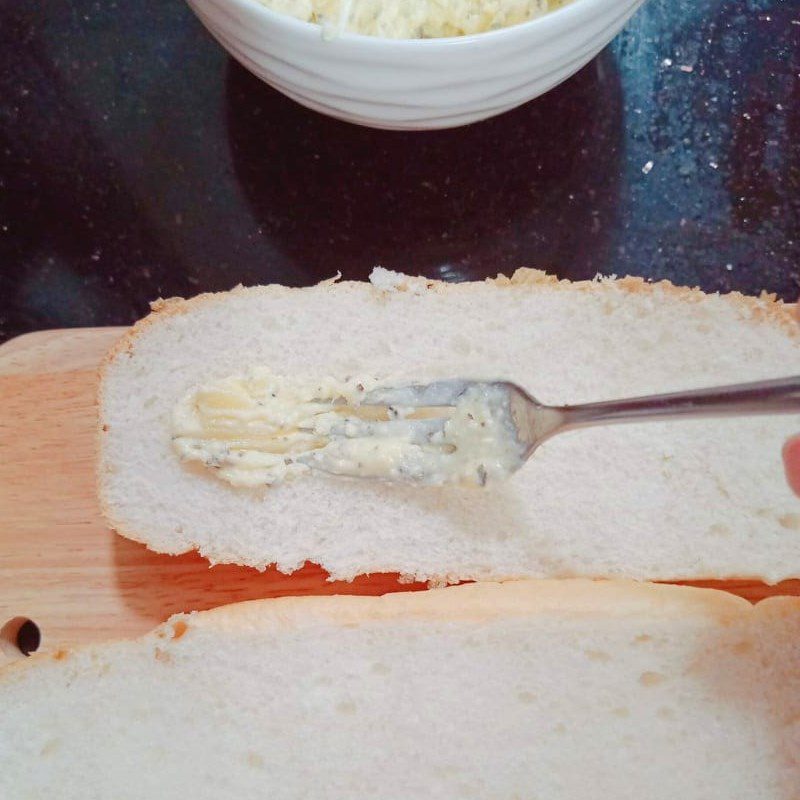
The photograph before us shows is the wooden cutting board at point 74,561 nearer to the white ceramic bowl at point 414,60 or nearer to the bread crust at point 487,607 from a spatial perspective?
the bread crust at point 487,607

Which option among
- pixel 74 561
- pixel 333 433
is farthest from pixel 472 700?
pixel 74 561

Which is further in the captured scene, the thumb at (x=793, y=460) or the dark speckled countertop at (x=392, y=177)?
the dark speckled countertop at (x=392, y=177)

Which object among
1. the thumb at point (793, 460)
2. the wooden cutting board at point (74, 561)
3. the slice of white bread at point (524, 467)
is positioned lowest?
the wooden cutting board at point (74, 561)

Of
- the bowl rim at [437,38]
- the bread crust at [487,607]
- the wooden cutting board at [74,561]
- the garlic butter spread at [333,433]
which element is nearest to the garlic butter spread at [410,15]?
the bowl rim at [437,38]

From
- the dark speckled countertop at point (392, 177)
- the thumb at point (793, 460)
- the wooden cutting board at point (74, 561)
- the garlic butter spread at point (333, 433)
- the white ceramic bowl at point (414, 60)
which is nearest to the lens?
the thumb at point (793, 460)

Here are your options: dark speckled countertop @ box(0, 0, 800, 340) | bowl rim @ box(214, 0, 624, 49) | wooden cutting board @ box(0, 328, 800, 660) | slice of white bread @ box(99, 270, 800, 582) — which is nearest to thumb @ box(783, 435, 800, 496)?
slice of white bread @ box(99, 270, 800, 582)

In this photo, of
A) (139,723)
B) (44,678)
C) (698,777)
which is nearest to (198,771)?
(139,723)

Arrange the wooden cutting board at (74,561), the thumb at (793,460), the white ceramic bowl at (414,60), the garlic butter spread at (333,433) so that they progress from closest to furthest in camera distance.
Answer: the thumb at (793,460)
the white ceramic bowl at (414,60)
the garlic butter spread at (333,433)
the wooden cutting board at (74,561)

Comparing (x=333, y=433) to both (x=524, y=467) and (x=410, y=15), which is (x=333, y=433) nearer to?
(x=524, y=467)
